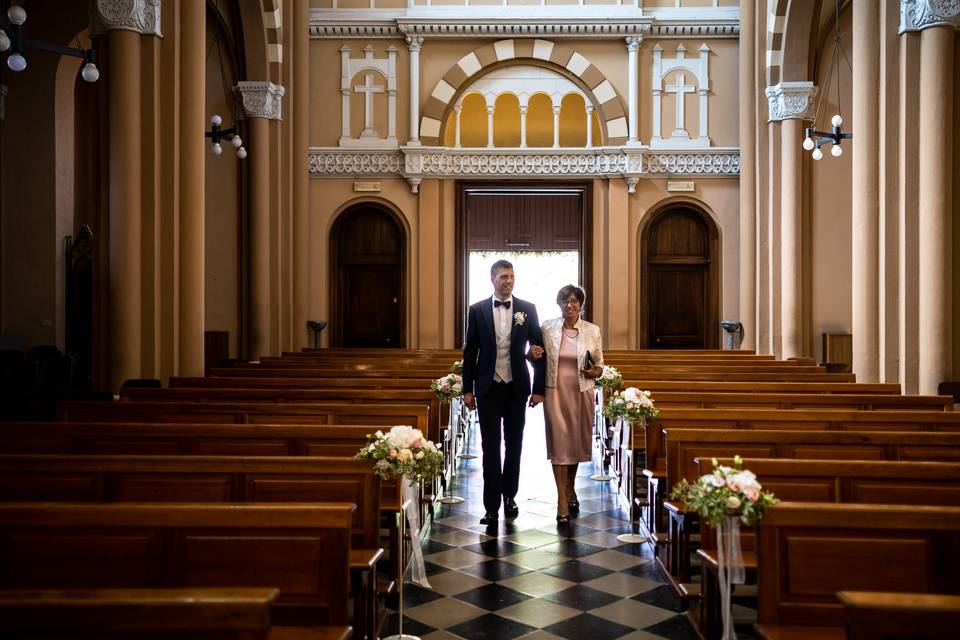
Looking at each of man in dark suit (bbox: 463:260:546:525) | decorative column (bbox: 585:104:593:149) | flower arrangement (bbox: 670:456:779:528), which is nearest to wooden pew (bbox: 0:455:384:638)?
flower arrangement (bbox: 670:456:779:528)

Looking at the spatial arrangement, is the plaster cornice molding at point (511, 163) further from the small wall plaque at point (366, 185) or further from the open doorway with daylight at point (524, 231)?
the open doorway with daylight at point (524, 231)

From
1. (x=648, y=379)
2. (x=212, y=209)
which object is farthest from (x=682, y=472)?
(x=212, y=209)

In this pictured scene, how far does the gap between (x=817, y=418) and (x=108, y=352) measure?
21.3 feet

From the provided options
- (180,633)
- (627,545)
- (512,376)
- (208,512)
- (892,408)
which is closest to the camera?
(180,633)

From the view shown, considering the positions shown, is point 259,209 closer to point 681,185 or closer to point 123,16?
point 123,16

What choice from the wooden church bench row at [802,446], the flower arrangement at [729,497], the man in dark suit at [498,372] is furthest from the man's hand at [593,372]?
the flower arrangement at [729,497]

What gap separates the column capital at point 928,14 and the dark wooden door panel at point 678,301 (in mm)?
7588

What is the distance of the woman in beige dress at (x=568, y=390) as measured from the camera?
6168 millimetres

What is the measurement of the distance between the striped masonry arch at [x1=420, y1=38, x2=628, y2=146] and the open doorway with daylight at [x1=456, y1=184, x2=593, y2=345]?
3.73ft

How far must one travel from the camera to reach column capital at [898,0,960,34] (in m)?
8.10

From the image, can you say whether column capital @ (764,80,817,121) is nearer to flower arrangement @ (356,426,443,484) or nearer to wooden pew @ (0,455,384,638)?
flower arrangement @ (356,426,443,484)

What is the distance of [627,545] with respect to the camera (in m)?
5.55

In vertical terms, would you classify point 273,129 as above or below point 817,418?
above

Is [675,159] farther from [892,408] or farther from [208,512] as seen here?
[208,512]
